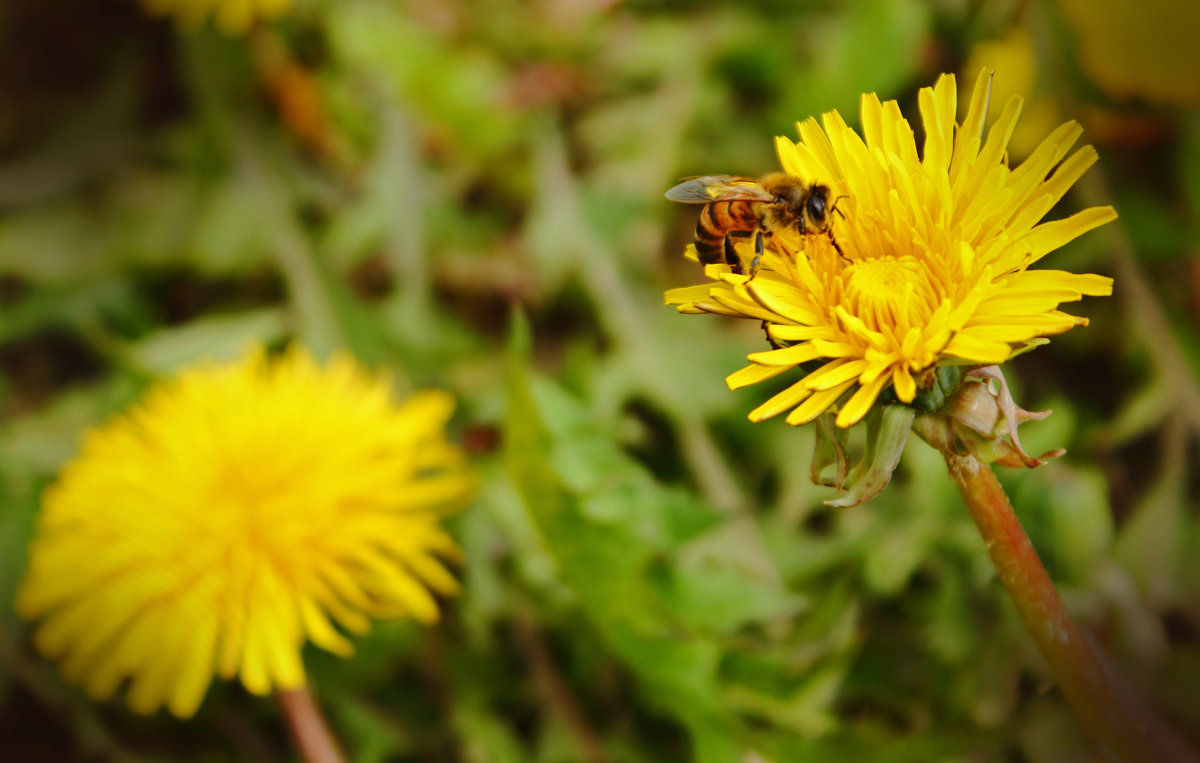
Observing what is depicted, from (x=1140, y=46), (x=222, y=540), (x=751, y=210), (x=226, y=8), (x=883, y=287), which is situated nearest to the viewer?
(x=883, y=287)

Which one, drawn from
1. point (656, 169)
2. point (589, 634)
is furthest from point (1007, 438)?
point (656, 169)

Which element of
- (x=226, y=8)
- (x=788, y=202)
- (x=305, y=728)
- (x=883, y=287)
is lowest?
(x=305, y=728)

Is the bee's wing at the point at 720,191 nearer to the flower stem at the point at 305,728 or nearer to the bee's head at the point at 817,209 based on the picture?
the bee's head at the point at 817,209

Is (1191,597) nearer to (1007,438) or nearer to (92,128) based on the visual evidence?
(1007,438)

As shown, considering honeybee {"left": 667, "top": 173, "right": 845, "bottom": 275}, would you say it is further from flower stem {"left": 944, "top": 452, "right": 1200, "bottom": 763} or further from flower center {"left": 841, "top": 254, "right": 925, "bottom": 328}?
flower stem {"left": 944, "top": 452, "right": 1200, "bottom": 763}

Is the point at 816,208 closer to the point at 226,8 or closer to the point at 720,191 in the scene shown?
the point at 720,191

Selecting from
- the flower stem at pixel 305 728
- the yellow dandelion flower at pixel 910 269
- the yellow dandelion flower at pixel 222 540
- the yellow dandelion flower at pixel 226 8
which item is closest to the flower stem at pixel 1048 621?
the yellow dandelion flower at pixel 910 269

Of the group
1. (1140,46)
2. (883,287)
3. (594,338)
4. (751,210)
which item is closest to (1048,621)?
(883,287)
